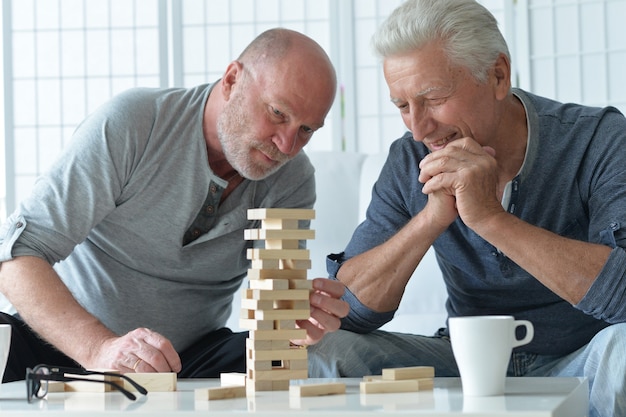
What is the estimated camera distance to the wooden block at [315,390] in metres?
1.31

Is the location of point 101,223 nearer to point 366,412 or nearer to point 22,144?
point 366,412

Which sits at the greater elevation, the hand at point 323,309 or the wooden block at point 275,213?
the wooden block at point 275,213

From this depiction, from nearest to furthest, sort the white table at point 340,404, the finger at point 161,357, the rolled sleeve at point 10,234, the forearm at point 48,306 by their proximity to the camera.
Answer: the white table at point 340,404
the finger at point 161,357
the forearm at point 48,306
the rolled sleeve at point 10,234

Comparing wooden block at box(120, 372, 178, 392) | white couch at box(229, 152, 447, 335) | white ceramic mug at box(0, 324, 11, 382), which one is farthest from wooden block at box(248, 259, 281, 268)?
white couch at box(229, 152, 447, 335)

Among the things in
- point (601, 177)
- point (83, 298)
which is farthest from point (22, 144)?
point (601, 177)

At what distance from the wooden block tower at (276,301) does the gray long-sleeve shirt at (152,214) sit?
0.76m

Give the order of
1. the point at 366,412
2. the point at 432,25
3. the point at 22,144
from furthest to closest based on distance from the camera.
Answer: the point at 22,144, the point at 432,25, the point at 366,412

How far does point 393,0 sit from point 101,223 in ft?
8.30

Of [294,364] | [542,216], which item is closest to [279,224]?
[294,364]

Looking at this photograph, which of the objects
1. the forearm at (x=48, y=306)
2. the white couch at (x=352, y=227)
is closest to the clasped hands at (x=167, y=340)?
the forearm at (x=48, y=306)

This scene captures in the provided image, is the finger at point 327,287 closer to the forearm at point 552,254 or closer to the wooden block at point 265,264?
the wooden block at point 265,264

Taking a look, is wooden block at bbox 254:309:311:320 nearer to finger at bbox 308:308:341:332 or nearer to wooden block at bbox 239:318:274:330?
wooden block at bbox 239:318:274:330

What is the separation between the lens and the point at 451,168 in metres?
1.77

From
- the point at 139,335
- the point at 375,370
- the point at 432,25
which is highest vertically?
the point at 432,25
